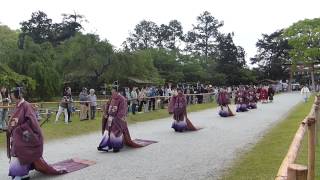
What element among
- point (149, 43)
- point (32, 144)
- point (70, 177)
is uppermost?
point (149, 43)

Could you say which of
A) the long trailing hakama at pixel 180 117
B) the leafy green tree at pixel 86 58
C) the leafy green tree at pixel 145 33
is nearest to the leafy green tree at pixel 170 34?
the leafy green tree at pixel 145 33

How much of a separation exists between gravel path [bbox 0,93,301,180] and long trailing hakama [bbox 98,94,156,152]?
272 millimetres

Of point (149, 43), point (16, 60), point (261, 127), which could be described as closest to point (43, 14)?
point (149, 43)

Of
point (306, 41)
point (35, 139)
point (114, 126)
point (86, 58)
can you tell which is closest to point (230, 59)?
point (306, 41)

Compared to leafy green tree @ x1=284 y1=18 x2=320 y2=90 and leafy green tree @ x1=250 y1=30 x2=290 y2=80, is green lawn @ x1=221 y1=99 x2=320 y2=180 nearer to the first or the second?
leafy green tree @ x1=284 y1=18 x2=320 y2=90

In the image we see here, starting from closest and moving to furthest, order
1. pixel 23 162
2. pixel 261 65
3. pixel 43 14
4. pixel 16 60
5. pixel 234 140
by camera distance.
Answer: pixel 23 162 → pixel 234 140 → pixel 16 60 → pixel 43 14 → pixel 261 65

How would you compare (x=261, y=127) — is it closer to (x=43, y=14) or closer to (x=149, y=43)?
(x=43, y=14)

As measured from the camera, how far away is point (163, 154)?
11.0 m

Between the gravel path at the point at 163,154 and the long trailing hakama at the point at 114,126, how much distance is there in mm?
272

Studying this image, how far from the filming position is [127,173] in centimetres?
877

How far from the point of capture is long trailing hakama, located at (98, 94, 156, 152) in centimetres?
1155

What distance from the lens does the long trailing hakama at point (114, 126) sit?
455 inches

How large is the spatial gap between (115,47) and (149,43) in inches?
1392

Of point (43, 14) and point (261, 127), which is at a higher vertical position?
point (43, 14)
